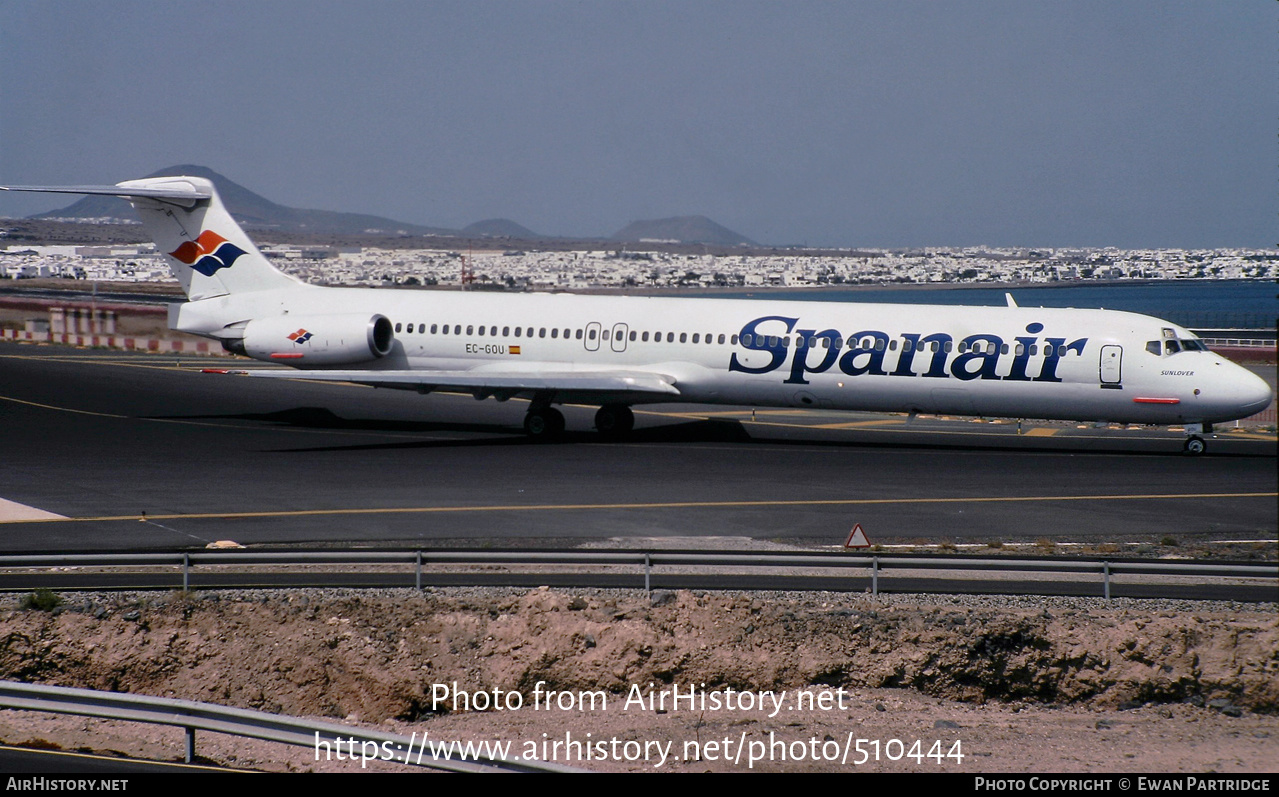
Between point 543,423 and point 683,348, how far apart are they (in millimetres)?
4258

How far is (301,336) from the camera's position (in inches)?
1357

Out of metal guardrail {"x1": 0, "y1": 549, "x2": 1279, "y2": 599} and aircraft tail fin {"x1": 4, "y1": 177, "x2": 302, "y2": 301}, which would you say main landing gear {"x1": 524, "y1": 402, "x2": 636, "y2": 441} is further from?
metal guardrail {"x1": 0, "y1": 549, "x2": 1279, "y2": 599}

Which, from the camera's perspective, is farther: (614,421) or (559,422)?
(614,421)

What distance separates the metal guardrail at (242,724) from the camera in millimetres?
10961

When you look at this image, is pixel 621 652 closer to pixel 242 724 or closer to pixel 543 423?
pixel 242 724

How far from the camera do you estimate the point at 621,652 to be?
15.9 metres

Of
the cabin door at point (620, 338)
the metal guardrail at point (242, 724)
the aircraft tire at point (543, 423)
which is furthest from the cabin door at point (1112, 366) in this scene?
the metal guardrail at point (242, 724)

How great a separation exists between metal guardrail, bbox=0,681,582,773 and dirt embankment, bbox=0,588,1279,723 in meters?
3.11

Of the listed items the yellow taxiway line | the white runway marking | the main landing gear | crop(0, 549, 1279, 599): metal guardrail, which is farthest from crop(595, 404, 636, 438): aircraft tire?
crop(0, 549, 1279, 599): metal guardrail

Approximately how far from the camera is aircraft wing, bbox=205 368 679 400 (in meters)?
30.6

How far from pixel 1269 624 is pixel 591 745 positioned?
905cm

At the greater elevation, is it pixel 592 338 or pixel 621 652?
pixel 592 338

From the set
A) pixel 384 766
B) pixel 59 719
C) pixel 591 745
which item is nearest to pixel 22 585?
pixel 59 719

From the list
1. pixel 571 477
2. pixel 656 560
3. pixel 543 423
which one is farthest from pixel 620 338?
pixel 656 560
